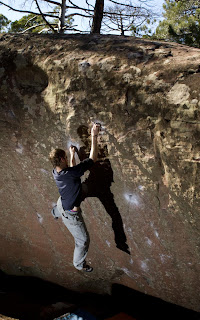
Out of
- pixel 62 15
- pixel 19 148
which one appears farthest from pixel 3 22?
pixel 19 148

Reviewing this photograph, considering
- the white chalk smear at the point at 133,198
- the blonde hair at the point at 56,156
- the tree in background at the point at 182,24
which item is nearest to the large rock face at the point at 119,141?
the white chalk smear at the point at 133,198

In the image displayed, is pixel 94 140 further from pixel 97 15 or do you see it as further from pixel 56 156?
pixel 97 15

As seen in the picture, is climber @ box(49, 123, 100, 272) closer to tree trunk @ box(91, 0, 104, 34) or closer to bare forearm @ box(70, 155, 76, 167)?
bare forearm @ box(70, 155, 76, 167)

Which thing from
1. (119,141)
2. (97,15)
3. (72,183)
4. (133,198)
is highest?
(97,15)

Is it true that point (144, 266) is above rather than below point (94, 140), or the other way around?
below

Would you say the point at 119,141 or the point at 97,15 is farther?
the point at 97,15

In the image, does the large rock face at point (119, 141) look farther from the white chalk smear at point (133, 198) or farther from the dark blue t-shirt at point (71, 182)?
the dark blue t-shirt at point (71, 182)

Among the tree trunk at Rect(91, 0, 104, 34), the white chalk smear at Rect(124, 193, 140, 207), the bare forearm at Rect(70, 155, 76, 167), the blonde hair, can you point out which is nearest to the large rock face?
the white chalk smear at Rect(124, 193, 140, 207)

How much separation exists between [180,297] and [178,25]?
744 cm

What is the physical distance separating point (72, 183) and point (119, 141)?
63 cm

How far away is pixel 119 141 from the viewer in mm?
2699

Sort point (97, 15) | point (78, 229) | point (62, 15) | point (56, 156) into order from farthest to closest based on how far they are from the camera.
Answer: point (62, 15) → point (97, 15) → point (78, 229) → point (56, 156)

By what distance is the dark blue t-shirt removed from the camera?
262 cm

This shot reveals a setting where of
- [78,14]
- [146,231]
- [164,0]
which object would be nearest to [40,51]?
[146,231]
